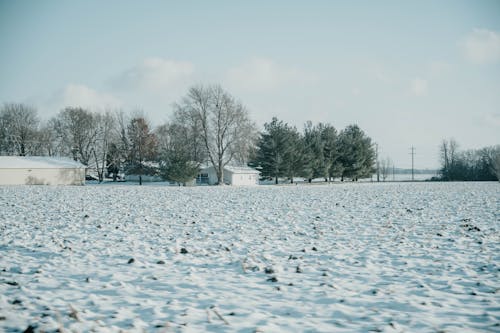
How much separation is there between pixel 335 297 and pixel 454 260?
11.0ft

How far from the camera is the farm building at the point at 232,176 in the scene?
56812 millimetres

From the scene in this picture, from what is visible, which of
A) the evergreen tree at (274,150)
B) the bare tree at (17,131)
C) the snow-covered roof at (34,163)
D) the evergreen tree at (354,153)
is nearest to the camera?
the snow-covered roof at (34,163)

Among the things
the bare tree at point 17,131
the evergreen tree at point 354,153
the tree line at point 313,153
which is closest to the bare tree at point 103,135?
the bare tree at point 17,131

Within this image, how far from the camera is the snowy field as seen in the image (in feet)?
13.2

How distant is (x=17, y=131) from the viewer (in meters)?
57.2

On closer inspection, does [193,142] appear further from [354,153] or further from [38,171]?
[354,153]

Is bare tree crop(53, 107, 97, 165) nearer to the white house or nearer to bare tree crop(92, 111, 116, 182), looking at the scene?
bare tree crop(92, 111, 116, 182)

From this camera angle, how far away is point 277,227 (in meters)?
10.2

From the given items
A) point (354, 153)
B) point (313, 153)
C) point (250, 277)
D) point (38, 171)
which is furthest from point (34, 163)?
point (354, 153)

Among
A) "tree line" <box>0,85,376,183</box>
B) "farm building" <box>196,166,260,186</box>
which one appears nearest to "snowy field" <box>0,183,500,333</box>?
"tree line" <box>0,85,376,183</box>

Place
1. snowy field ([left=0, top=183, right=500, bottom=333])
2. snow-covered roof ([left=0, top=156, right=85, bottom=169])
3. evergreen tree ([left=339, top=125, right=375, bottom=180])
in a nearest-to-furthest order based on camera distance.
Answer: snowy field ([left=0, top=183, right=500, bottom=333]), snow-covered roof ([left=0, top=156, right=85, bottom=169]), evergreen tree ([left=339, top=125, right=375, bottom=180])

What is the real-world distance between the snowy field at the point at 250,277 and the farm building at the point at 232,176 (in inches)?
1823

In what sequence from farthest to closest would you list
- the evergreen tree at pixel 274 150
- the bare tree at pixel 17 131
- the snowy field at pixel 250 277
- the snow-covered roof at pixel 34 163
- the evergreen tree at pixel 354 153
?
the evergreen tree at pixel 354 153 → the bare tree at pixel 17 131 → the evergreen tree at pixel 274 150 → the snow-covered roof at pixel 34 163 → the snowy field at pixel 250 277

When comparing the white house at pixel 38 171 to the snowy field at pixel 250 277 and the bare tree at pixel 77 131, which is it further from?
the snowy field at pixel 250 277
